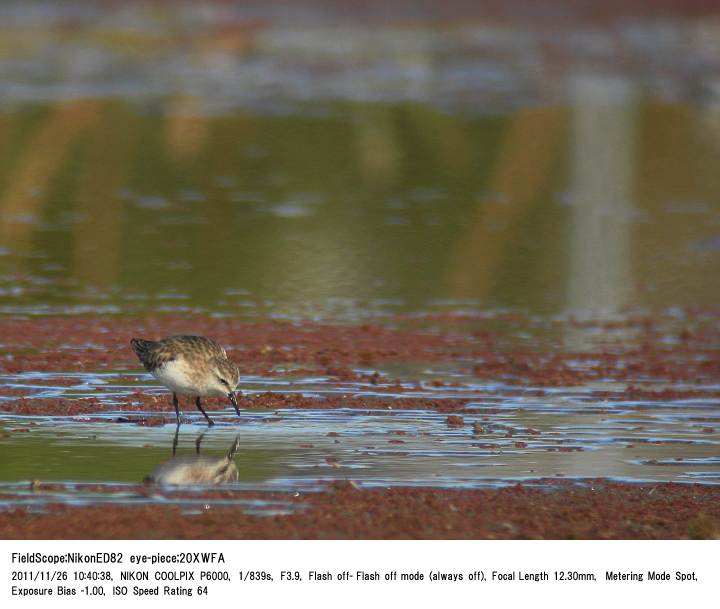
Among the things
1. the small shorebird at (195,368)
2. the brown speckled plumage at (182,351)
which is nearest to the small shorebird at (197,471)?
the small shorebird at (195,368)

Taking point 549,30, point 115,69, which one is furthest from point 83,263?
point 549,30

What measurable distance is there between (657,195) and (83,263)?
30.9 ft

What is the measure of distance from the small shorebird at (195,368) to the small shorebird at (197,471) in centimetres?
64

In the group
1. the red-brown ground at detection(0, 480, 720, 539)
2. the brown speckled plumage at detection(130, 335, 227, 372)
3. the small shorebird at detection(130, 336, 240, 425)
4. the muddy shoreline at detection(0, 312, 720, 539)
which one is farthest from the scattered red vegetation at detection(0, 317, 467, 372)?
the red-brown ground at detection(0, 480, 720, 539)

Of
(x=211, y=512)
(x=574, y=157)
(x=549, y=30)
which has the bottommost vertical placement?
(x=211, y=512)

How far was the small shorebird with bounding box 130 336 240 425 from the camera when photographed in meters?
11.7

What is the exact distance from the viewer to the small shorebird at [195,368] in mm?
11656

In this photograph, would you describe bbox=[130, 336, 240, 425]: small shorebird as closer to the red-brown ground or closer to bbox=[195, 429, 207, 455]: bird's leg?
bbox=[195, 429, 207, 455]: bird's leg

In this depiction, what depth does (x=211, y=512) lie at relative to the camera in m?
9.50

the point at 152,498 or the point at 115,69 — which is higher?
the point at 115,69

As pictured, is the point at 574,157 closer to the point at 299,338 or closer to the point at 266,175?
the point at 266,175

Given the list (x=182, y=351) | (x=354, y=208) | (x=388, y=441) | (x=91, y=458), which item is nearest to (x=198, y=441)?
(x=182, y=351)

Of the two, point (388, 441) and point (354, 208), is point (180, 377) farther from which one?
point (354, 208)

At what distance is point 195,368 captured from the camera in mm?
11656
